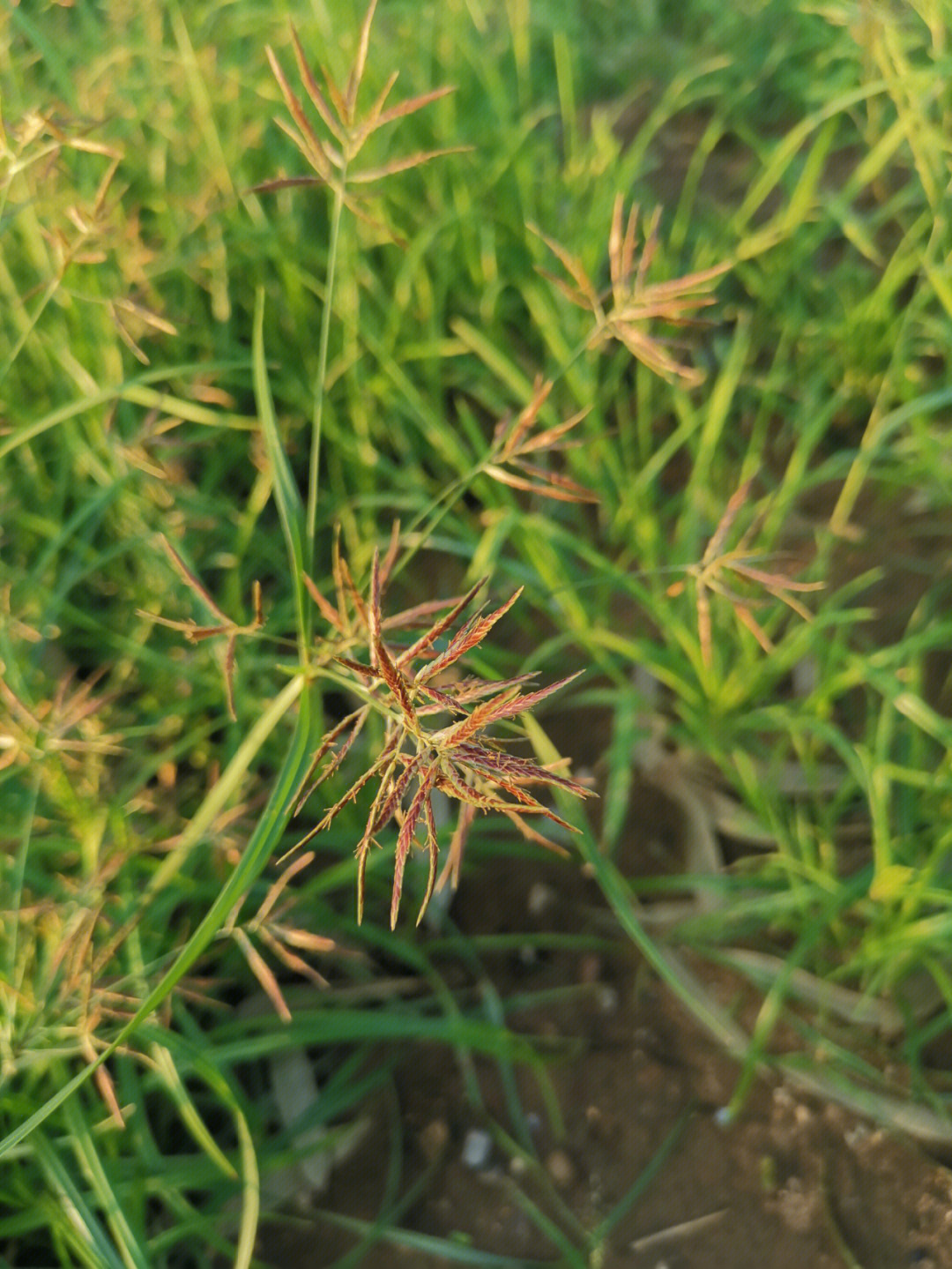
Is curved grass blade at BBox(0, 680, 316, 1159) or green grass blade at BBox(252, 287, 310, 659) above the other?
green grass blade at BBox(252, 287, 310, 659)

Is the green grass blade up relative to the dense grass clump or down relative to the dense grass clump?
up

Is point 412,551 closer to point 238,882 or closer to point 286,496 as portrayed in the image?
point 286,496

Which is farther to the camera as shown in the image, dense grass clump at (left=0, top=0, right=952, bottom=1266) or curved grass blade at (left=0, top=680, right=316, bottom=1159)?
dense grass clump at (left=0, top=0, right=952, bottom=1266)

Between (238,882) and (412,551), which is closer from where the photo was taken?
(238,882)

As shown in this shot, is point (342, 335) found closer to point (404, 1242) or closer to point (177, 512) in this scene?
point (177, 512)

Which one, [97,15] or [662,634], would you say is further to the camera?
[97,15]

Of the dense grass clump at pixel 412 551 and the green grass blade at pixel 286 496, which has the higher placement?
the green grass blade at pixel 286 496

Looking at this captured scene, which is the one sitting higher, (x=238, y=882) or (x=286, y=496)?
(x=286, y=496)

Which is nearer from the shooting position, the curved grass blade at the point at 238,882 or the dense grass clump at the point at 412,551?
the curved grass blade at the point at 238,882

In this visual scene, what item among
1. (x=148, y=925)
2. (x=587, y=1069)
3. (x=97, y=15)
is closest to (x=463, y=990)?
(x=587, y=1069)

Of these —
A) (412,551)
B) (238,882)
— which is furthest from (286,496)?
(238,882)

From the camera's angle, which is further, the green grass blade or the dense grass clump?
the dense grass clump
